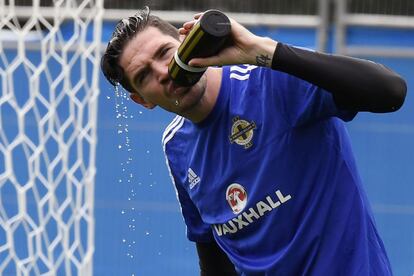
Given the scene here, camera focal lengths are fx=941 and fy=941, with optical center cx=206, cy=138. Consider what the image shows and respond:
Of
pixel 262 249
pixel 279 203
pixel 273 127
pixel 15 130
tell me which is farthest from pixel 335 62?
pixel 15 130

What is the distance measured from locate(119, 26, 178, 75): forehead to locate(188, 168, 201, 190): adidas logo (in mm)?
349

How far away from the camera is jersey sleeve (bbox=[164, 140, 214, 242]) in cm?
298

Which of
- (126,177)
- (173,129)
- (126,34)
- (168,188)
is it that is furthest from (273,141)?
(126,177)

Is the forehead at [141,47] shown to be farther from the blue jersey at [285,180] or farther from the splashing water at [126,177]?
the splashing water at [126,177]

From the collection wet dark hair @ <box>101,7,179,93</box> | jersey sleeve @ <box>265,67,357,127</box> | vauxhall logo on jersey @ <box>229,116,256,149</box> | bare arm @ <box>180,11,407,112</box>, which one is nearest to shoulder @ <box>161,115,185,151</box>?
wet dark hair @ <box>101,7,179,93</box>

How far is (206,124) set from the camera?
2.69 metres

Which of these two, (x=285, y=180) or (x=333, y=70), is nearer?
(x=333, y=70)

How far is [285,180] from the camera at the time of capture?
99.3 inches

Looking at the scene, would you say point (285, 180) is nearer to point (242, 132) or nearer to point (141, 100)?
point (242, 132)

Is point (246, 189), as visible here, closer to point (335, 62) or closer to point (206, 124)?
point (206, 124)

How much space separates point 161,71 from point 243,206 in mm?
443

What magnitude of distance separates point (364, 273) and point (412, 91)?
3.29 m

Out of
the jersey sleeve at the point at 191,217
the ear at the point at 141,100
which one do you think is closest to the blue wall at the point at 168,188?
the jersey sleeve at the point at 191,217

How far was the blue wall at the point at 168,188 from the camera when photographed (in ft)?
18.2
